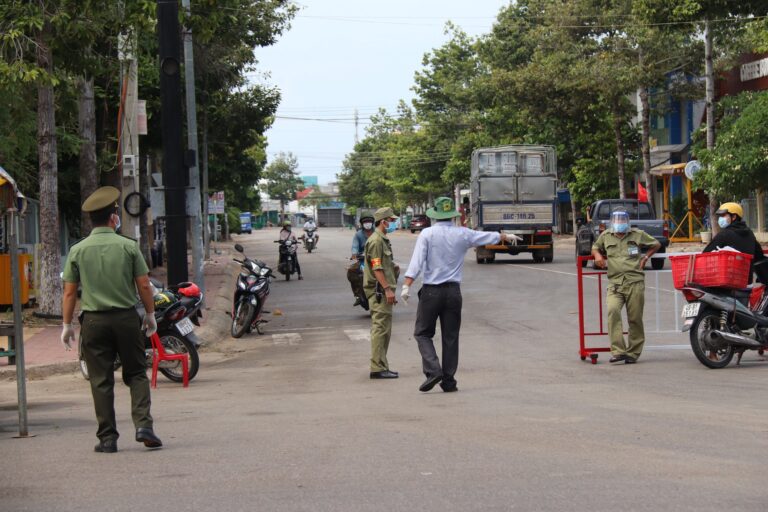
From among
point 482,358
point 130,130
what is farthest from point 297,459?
point 130,130

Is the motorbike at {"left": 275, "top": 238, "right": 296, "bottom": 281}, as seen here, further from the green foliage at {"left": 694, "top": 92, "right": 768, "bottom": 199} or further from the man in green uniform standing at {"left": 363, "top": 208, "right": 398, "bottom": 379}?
the man in green uniform standing at {"left": 363, "top": 208, "right": 398, "bottom": 379}

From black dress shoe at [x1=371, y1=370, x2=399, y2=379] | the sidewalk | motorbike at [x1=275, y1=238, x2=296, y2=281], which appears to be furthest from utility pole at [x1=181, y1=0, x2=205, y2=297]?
black dress shoe at [x1=371, y1=370, x2=399, y2=379]

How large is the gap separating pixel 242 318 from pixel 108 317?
32.6 feet

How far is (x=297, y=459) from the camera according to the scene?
7066 mm

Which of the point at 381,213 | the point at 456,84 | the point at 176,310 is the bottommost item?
the point at 176,310

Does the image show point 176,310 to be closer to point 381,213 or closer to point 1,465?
point 381,213

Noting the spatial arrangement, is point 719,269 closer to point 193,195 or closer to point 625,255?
point 625,255

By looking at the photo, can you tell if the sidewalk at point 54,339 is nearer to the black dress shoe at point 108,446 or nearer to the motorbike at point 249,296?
the motorbike at point 249,296

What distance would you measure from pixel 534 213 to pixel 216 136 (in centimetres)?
1409

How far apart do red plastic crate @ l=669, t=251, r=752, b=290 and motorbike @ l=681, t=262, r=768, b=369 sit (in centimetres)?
12

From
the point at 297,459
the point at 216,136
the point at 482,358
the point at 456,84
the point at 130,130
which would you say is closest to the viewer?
the point at 297,459

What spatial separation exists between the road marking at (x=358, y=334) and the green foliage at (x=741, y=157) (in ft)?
62.9

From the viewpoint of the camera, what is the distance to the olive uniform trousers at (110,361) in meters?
7.63

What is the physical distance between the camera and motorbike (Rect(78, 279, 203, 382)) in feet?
38.5
